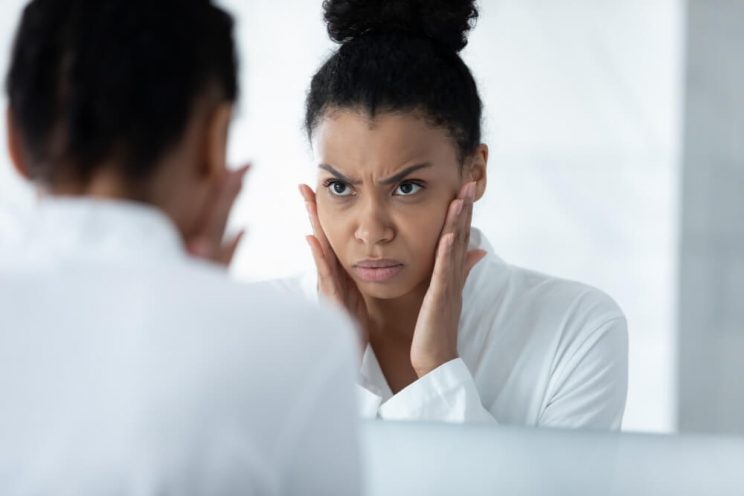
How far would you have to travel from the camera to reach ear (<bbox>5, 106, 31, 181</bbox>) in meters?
0.54

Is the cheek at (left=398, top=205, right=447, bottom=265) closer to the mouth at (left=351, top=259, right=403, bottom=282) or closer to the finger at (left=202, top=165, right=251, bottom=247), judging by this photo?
the mouth at (left=351, top=259, right=403, bottom=282)

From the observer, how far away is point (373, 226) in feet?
3.17

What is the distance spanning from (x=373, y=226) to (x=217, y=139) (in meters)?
0.43

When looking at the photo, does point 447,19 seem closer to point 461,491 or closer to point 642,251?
point 642,251

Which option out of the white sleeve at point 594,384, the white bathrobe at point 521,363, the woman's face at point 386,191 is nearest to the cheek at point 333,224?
the woman's face at point 386,191

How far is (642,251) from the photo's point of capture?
92 centimetres

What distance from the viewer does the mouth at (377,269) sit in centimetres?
98

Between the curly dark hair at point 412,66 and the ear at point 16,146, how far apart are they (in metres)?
0.45

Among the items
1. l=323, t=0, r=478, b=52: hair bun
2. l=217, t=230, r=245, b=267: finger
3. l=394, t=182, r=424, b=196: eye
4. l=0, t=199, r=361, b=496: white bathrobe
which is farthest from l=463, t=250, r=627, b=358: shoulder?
l=0, t=199, r=361, b=496: white bathrobe

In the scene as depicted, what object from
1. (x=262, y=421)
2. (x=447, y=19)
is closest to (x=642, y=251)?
(x=447, y=19)

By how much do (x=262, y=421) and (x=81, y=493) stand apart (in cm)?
9

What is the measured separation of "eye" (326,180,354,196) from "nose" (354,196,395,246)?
0.02 m

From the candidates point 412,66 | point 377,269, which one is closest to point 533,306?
point 377,269

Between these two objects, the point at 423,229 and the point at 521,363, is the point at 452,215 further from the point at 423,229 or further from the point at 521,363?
the point at 521,363
